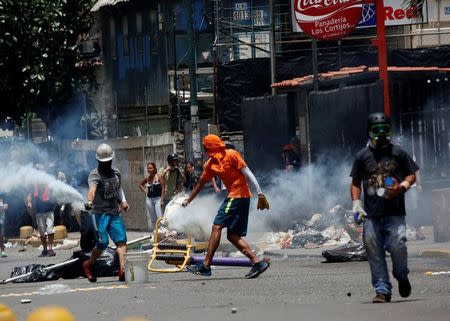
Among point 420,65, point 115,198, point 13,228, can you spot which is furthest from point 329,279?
point 13,228

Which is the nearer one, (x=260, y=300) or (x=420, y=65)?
(x=260, y=300)

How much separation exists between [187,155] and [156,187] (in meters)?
5.86

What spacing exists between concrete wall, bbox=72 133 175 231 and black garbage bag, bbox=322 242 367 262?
13589 millimetres

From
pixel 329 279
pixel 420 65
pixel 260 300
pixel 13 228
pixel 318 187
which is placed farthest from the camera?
pixel 13 228

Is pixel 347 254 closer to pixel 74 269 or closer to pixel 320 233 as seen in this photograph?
pixel 74 269

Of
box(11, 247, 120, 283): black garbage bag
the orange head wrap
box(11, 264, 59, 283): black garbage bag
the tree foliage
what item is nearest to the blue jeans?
the orange head wrap

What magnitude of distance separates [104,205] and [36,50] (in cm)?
1863

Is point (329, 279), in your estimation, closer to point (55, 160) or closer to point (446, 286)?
point (446, 286)

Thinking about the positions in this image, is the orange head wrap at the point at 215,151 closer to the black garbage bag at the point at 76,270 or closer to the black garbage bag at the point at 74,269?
the black garbage bag at the point at 76,270

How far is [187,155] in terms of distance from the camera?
3138cm

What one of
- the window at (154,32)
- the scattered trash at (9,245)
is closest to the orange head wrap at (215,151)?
the scattered trash at (9,245)

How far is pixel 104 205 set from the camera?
16359 millimetres

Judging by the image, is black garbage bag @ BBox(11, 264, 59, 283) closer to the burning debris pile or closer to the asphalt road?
the asphalt road

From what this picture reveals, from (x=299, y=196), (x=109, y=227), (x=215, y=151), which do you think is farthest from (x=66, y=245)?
(x=215, y=151)
